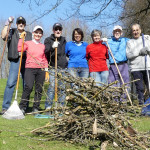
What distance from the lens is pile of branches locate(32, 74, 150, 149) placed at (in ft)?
10.2

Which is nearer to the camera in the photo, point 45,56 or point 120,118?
point 120,118

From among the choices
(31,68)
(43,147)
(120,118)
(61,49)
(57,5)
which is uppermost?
(57,5)

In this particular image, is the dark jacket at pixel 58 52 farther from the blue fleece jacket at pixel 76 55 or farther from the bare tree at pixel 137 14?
the bare tree at pixel 137 14

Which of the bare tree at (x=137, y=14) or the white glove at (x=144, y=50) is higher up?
the bare tree at (x=137, y=14)

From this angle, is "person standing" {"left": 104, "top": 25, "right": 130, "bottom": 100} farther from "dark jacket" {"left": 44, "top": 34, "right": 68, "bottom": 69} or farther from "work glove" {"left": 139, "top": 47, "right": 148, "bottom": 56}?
"dark jacket" {"left": 44, "top": 34, "right": 68, "bottom": 69}

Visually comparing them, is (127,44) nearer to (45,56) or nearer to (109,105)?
(45,56)

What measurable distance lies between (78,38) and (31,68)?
124 centimetres

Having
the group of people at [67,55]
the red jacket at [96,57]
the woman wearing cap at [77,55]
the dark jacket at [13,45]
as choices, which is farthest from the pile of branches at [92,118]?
the dark jacket at [13,45]

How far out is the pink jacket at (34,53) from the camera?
5.28 metres

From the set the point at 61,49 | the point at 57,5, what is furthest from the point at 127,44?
the point at 57,5

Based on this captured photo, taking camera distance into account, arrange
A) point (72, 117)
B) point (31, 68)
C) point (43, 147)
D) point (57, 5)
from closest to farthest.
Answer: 1. point (43, 147)
2. point (72, 117)
3. point (31, 68)
4. point (57, 5)

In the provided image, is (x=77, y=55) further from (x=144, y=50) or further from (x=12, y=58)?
(x=144, y=50)

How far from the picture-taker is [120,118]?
129 inches

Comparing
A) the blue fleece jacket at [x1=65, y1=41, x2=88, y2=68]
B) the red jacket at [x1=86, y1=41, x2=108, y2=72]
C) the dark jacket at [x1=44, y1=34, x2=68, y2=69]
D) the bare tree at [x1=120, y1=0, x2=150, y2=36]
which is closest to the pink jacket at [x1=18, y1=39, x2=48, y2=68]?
the dark jacket at [x1=44, y1=34, x2=68, y2=69]
